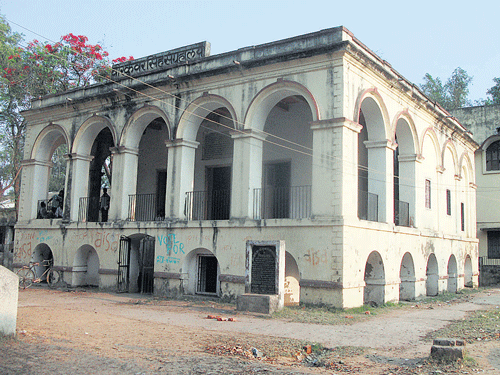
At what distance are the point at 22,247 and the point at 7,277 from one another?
12.4 m

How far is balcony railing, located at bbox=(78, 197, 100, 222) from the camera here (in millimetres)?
16922

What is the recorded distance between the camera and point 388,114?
1412 centimetres

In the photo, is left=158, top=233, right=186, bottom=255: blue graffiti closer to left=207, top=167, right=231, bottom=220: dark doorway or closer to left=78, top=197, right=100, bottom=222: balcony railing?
left=207, top=167, right=231, bottom=220: dark doorway

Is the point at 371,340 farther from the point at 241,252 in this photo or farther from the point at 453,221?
the point at 453,221

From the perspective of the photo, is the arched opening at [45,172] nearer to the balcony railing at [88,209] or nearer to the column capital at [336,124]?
the balcony railing at [88,209]

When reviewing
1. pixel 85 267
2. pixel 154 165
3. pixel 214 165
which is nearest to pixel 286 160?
pixel 214 165

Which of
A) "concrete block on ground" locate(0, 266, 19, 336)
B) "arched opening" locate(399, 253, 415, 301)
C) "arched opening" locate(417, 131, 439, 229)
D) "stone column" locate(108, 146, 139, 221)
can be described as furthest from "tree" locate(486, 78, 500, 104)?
"concrete block on ground" locate(0, 266, 19, 336)

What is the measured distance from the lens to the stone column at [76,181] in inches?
669

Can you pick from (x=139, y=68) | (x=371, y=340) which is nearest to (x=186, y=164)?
(x=139, y=68)

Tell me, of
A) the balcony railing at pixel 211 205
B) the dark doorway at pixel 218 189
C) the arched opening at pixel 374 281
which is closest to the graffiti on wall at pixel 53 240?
the balcony railing at pixel 211 205

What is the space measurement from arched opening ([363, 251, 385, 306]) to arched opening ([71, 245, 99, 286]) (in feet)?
29.0

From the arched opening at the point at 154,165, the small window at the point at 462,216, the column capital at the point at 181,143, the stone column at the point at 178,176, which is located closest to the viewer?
the stone column at the point at 178,176

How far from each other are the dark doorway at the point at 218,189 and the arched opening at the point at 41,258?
20.0 ft

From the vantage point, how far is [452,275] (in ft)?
61.3
